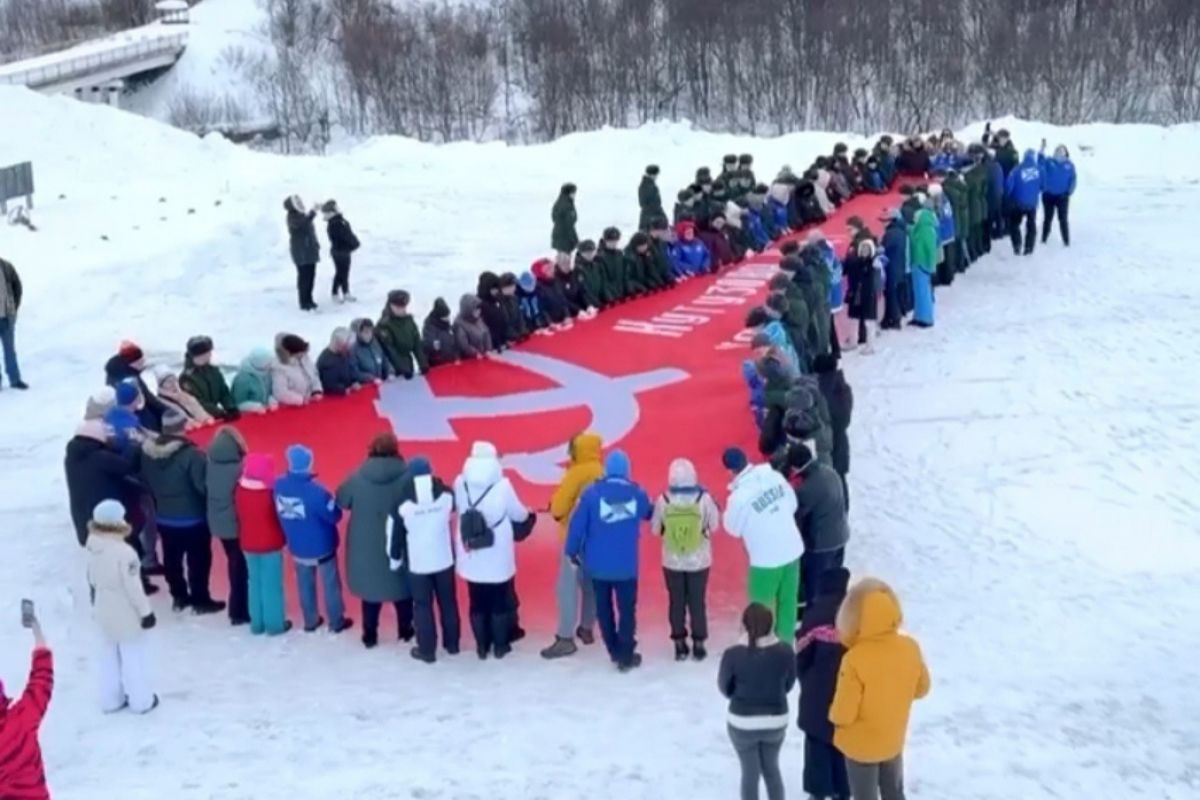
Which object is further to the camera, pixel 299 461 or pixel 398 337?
pixel 398 337

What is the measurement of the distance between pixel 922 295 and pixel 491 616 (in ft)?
28.4

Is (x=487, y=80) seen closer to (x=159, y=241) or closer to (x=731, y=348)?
(x=159, y=241)

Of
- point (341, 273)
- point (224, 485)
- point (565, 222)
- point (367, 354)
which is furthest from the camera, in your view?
point (565, 222)

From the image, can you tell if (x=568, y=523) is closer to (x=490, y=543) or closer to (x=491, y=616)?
(x=490, y=543)

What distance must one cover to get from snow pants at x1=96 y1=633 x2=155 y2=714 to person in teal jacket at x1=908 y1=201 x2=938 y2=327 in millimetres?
10011

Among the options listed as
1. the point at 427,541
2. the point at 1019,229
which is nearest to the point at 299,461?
the point at 427,541

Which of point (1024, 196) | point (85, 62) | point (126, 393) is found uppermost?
point (85, 62)

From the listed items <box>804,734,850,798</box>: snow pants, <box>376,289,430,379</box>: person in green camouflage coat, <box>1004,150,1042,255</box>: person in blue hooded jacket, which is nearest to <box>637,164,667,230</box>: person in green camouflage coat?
<box>1004,150,1042,255</box>: person in blue hooded jacket

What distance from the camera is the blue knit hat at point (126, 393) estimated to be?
952cm

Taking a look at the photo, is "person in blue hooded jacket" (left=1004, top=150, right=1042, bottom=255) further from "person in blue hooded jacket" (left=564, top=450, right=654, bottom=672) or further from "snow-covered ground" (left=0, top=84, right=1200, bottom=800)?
"person in blue hooded jacket" (left=564, top=450, right=654, bottom=672)

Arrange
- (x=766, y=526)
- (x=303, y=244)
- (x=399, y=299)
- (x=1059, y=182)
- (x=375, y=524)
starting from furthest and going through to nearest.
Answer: (x=1059, y=182), (x=303, y=244), (x=399, y=299), (x=375, y=524), (x=766, y=526)

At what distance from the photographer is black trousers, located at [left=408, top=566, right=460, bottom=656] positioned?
26.8ft

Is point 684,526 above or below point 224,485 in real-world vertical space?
below

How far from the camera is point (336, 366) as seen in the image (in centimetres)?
1197
